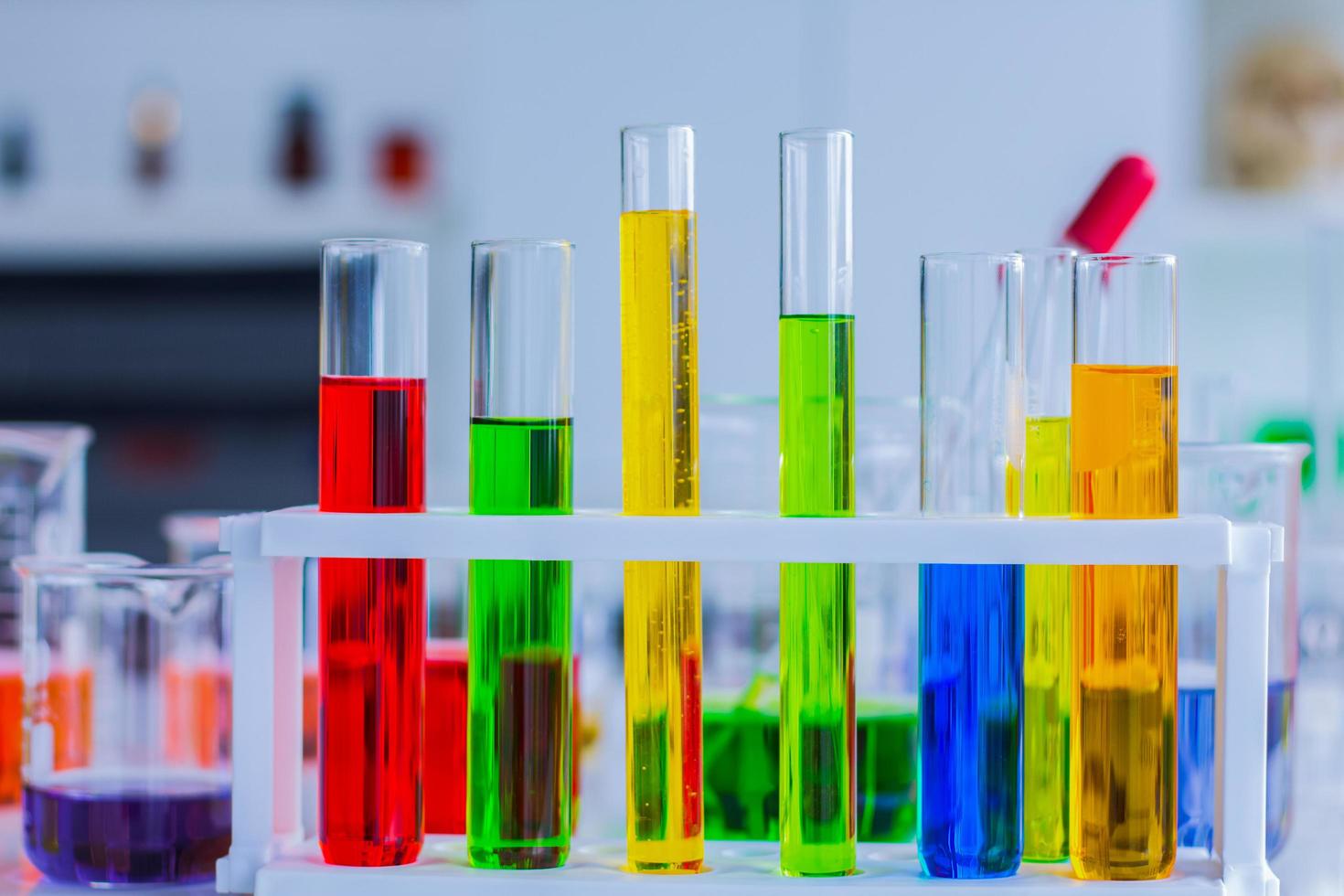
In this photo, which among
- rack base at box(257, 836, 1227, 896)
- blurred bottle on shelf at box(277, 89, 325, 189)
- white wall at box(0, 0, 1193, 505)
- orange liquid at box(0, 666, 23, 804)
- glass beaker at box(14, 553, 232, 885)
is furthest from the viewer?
blurred bottle on shelf at box(277, 89, 325, 189)

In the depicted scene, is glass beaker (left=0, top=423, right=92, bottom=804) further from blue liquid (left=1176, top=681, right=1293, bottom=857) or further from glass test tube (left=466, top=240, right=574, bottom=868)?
blue liquid (left=1176, top=681, right=1293, bottom=857)

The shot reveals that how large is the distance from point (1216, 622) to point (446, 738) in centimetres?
36

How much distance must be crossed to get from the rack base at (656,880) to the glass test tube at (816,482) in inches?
0.7

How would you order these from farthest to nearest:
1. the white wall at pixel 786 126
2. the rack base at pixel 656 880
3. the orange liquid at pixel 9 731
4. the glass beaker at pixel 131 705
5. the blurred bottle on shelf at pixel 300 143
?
the blurred bottle on shelf at pixel 300 143
the white wall at pixel 786 126
the orange liquid at pixel 9 731
the glass beaker at pixel 131 705
the rack base at pixel 656 880

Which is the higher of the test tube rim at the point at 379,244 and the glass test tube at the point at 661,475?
the test tube rim at the point at 379,244

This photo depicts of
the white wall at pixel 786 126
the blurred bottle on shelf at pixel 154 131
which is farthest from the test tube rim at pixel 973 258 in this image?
the blurred bottle on shelf at pixel 154 131

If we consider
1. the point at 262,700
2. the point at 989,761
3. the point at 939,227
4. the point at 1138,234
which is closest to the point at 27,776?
the point at 262,700

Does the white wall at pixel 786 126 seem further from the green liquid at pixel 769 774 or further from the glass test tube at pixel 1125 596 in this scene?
the glass test tube at pixel 1125 596

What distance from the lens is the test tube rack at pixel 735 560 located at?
56 cm

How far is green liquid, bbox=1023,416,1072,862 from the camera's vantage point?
59cm

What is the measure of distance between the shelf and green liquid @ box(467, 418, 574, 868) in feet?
0.06

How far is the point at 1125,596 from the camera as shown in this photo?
0.57 m

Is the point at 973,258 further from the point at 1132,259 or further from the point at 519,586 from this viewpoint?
the point at 519,586

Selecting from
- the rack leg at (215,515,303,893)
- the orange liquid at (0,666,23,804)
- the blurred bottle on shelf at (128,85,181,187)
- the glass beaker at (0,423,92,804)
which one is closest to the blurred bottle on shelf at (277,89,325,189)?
the blurred bottle on shelf at (128,85,181,187)
